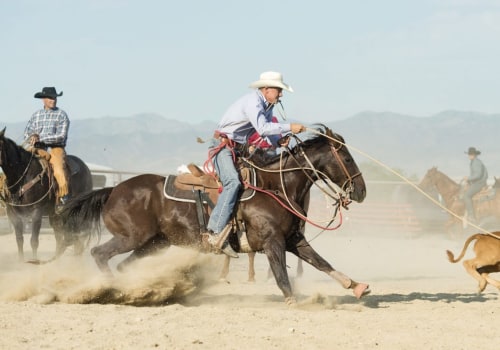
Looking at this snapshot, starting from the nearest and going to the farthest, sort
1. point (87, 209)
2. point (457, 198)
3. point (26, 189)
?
point (87, 209) → point (26, 189) → point (457, 198)

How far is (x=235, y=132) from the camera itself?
8094 millimetres

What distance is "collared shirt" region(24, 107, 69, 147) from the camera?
11.3m

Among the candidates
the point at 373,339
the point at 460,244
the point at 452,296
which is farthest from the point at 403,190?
the point at 373,339

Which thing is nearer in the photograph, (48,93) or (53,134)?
(53,134)

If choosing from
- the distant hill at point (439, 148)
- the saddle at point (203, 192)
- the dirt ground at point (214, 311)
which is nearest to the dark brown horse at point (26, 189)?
the dirt ground at point (214, 311)

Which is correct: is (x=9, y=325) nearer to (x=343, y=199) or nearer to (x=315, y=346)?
(x=315, y=346)

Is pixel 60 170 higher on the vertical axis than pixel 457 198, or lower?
higher

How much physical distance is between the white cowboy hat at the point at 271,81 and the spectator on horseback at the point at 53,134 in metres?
4.22

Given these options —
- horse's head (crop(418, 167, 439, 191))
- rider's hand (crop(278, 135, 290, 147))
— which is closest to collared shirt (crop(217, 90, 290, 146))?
rider's hand (crop(278, 135, 290, 147))

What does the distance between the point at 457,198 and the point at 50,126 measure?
11.7m

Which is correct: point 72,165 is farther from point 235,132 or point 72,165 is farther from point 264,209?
point 264,209

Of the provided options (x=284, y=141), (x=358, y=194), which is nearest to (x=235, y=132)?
(x=284, y=141)

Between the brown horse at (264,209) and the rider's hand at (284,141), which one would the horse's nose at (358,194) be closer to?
the brown horse at (264,209)

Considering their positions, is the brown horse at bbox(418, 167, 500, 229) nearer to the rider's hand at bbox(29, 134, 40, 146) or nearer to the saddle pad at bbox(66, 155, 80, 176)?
the saddle pad at bbox(66, 155, 80, 176)
